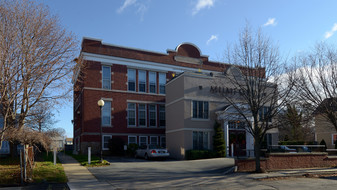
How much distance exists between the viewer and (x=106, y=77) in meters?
34.8

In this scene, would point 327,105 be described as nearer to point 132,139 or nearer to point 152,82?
point 152,82

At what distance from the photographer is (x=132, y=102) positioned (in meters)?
36.2

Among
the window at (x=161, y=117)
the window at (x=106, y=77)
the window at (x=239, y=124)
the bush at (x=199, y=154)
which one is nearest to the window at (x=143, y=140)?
the window at (x=161, y=117)

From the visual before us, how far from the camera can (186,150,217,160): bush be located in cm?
2517

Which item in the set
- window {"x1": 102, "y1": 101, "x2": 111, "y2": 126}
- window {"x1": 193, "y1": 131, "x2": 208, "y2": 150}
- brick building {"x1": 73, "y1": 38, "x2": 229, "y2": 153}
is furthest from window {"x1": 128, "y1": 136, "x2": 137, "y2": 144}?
window {"x1": 193, "y1": 131, "x2": 208, "y2": 150}

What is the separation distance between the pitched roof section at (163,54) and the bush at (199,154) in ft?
34.9

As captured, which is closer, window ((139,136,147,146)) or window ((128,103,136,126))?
window ((128,103,136,126))

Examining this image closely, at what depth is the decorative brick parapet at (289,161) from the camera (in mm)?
17703

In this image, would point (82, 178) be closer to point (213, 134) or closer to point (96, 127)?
point (213, 134)

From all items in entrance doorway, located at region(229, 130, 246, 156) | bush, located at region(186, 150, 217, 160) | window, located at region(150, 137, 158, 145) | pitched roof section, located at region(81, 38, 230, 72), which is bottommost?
bush, located at region(186, 150, 217, 160)

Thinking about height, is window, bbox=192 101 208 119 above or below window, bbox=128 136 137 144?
above

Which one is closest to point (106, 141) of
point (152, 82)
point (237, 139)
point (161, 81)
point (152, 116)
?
point (152, 116)

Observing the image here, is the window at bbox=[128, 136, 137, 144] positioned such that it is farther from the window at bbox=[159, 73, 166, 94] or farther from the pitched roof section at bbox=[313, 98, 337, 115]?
the pitched roof section at bbox=[313, 98, 337, 115]

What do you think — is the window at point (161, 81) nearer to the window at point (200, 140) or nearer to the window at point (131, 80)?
the window at point (131, 80)
